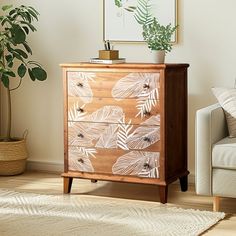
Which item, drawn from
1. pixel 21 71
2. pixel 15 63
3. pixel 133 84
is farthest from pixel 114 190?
pixel 15 63

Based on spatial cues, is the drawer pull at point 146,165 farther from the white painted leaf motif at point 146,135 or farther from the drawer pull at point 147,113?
the drawer pull at point 147,113

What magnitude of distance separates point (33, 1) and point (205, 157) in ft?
6.97

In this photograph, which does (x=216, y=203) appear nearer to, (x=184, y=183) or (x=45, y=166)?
(x=184, y=183)

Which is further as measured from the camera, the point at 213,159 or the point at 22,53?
the point at 22,53

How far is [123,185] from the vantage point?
4895mm

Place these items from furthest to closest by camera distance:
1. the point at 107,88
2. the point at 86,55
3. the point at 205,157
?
the point at 86,55 → the point at 107,88 → the point at 205,157

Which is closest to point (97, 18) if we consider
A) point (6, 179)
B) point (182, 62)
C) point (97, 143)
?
point (182, 62)

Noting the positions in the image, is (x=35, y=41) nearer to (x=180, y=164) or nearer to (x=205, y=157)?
(x=180, y=164)

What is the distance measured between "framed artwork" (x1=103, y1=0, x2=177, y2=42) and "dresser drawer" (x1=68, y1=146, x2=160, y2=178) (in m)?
0.95

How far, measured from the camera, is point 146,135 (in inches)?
172

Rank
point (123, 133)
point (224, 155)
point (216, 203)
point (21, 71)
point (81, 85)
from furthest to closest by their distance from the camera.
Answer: point (21, 71) < point (81, 85) < point (123, 133) < point (216, 203) < point (224, 155)

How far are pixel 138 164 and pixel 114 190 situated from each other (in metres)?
0.43

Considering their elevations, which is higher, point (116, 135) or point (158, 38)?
point (158, 38)

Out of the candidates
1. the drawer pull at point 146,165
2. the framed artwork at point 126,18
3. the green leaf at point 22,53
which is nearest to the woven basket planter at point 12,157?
the green leaf at point 22,53
